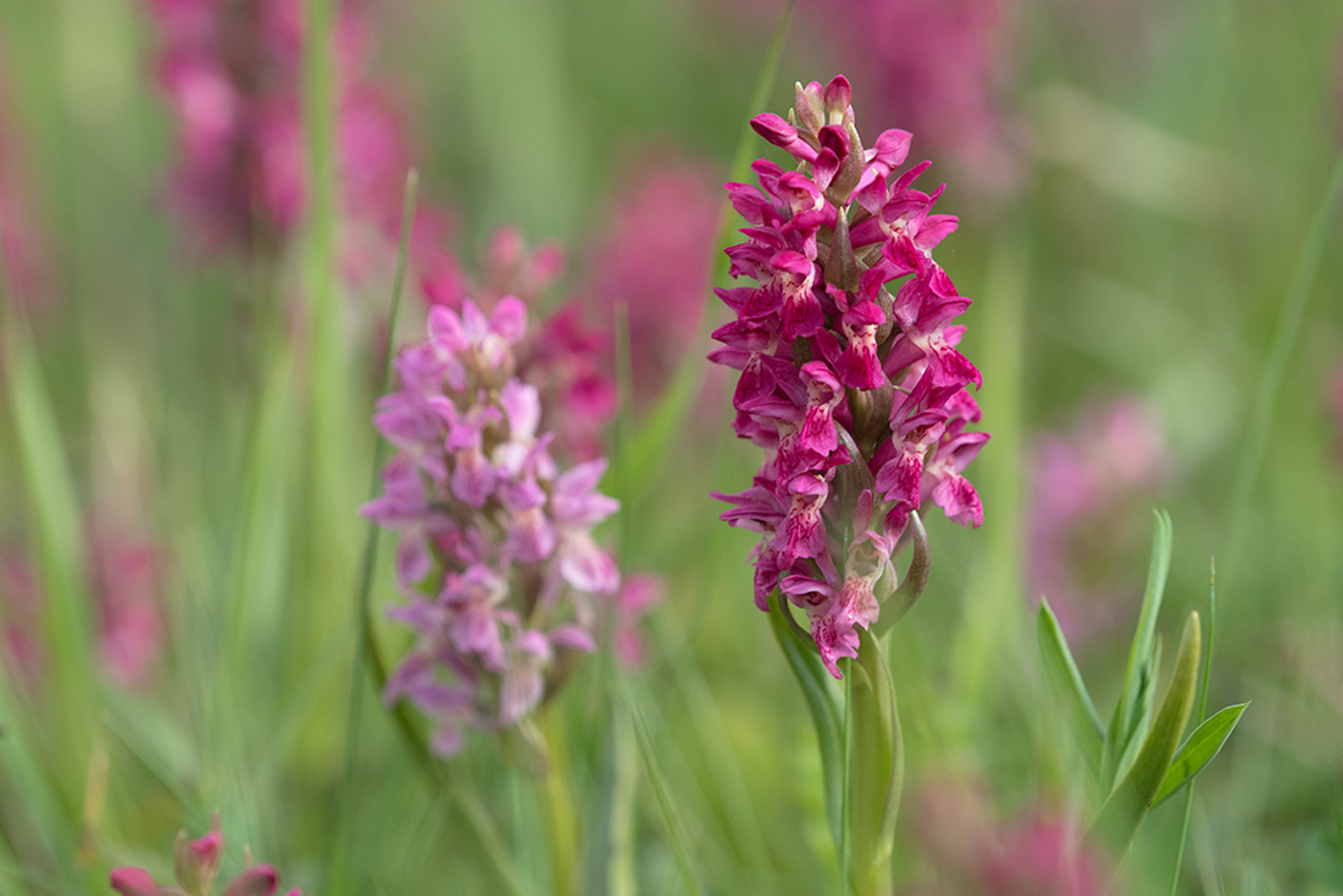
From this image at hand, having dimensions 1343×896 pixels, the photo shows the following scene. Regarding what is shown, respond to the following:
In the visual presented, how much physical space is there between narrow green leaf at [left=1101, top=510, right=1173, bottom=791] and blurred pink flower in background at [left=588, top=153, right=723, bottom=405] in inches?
93.1

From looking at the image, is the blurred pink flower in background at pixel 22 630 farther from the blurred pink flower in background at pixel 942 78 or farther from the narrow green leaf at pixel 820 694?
the blurred pink flower in background at pixel 942 78

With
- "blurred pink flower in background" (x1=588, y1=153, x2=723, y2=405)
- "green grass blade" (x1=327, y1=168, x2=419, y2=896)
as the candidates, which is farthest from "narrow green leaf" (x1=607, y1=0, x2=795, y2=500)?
"blurred pink flower in background" (x1=588, y1=153, x2=723, y2=405)

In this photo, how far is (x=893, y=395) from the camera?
1.18m

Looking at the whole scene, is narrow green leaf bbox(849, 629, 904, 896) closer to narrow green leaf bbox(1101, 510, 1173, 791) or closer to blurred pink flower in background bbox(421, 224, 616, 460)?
narrow green leaf bbox(1101, 510, 1173, 791)

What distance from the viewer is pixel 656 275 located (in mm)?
3617

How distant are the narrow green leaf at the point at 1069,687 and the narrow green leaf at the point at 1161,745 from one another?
10 centimetres

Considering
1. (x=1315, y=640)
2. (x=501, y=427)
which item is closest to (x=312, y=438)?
(x=501, y=427)

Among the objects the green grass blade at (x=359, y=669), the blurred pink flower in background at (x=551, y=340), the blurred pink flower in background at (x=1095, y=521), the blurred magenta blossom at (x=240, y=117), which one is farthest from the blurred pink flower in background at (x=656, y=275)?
the green grass blade at (x=359, y=669)

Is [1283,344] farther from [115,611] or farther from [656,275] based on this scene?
[115,611]

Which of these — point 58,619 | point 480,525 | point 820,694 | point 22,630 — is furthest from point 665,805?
point 22,630

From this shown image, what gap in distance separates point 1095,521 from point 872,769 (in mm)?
1701

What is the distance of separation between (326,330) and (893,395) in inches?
53.4

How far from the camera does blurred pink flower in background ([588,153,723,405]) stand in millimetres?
3600

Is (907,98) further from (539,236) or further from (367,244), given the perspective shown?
(367,244)
